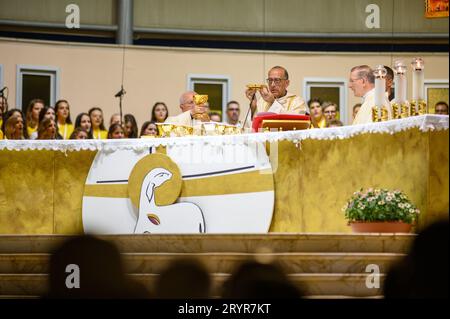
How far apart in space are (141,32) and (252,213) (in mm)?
7620

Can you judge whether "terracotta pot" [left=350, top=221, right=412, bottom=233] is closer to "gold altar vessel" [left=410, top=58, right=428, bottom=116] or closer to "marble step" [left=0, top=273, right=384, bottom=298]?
"marble step" [left=0, top=273, right=384, bottom=298]

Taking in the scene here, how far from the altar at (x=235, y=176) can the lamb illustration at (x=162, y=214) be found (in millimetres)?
29

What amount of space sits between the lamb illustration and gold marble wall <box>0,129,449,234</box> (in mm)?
531

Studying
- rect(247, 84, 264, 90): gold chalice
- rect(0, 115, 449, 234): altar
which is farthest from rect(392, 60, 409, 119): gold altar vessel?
rect(247, 84, 264, 90): gold chalice

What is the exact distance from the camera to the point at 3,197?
8711 mm

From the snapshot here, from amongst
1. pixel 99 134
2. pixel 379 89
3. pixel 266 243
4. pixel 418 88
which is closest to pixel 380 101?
pixel 379 89

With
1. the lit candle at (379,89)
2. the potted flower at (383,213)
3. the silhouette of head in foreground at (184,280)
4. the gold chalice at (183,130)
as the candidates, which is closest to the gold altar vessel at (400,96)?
the lit candle at (379,89)

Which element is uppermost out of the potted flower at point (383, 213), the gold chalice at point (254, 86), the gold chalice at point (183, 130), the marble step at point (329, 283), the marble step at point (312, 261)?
the gold chalice at point (254, 86)

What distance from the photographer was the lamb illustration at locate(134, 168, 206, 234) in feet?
27.2

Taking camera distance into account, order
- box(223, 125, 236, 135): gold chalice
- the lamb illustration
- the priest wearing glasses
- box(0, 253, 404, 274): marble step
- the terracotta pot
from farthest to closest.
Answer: the priest wearing glasses, box(223, 125, 236, 135): gold chalice, the lamb illustration, the terracotta pot, box(0, 253, 404, 274): marble step

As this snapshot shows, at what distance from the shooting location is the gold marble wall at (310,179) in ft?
22.7

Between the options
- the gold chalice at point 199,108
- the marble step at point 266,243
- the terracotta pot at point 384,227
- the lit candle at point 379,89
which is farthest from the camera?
the gold chalice at point 199,108

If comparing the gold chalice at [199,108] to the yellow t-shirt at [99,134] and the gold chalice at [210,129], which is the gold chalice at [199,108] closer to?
the gold chalice at [210,129]
